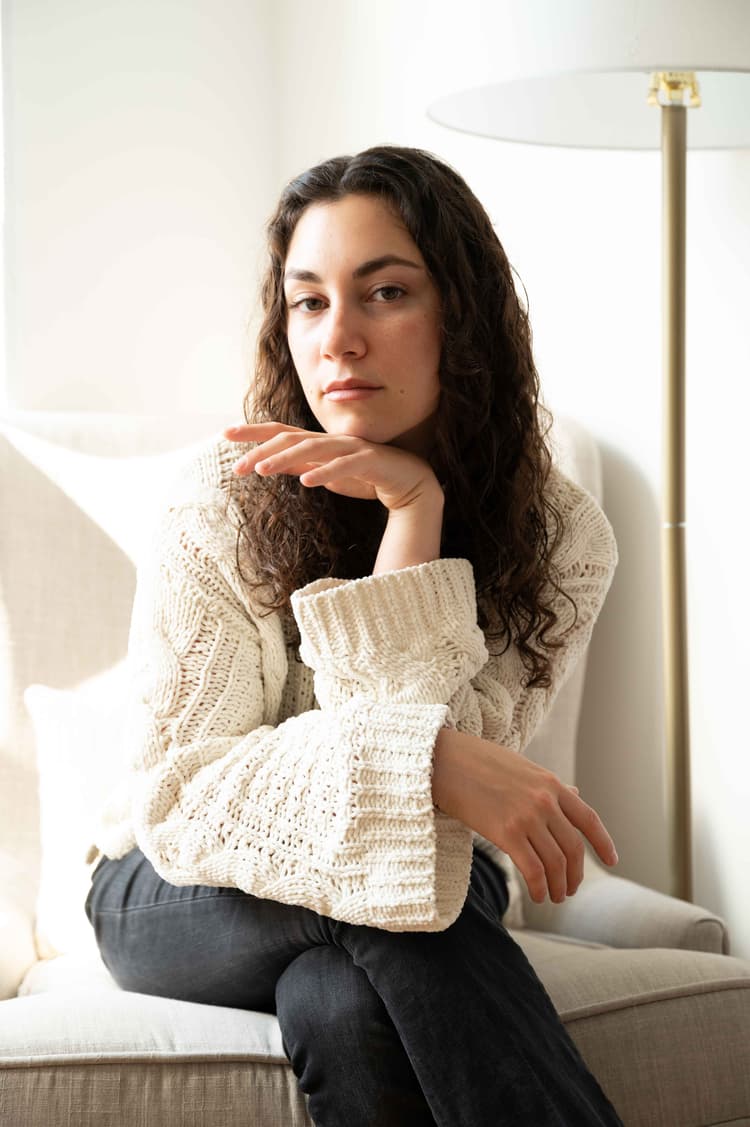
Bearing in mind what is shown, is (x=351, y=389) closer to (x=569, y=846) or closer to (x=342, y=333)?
(x=342, y=333)

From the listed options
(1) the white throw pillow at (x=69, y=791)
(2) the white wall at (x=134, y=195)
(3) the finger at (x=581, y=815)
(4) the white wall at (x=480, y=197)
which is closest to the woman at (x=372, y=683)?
(3) the finger at (x=581, y=815)

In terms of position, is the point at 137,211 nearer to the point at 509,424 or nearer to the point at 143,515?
the point at 143,515

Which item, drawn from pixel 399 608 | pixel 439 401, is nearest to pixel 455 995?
pixel 399 608

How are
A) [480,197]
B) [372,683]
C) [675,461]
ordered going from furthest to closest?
[480,197]
[675,461]
[372,683]

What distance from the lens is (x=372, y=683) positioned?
1142 mm

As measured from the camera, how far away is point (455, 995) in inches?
40.5

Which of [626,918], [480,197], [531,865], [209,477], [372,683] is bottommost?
[626,918]

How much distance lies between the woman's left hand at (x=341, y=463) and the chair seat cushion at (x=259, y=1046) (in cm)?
47

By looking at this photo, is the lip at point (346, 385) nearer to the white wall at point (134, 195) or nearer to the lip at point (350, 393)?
the lip at point (350, 393)

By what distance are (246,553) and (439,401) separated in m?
0.25

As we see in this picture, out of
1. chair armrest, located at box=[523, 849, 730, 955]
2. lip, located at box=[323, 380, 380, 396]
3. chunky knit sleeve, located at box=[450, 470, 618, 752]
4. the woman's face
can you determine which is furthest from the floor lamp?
lip, located at box=[323, 380, 380, 396]

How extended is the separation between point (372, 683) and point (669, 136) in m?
0.84

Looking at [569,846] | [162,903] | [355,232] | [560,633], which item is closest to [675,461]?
[560,633]

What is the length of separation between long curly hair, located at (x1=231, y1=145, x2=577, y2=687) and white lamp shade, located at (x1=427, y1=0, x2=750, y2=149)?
0.23m
